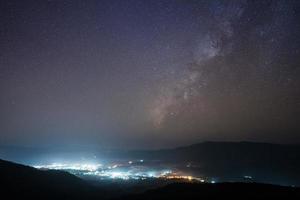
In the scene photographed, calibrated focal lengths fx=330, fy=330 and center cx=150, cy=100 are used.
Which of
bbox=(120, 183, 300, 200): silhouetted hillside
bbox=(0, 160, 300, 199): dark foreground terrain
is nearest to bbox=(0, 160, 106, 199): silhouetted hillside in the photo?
bbox=(0, 160, 300, 199): dark foreground terrain

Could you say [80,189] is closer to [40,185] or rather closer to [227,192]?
[40,185]

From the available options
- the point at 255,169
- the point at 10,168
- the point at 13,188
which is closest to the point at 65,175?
the point at 10,168

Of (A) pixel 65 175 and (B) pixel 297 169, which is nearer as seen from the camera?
(A) pixel 65 175

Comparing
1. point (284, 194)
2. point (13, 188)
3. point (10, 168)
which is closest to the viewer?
point (284, 194)

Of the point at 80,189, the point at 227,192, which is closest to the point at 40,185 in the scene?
the point at 80,189

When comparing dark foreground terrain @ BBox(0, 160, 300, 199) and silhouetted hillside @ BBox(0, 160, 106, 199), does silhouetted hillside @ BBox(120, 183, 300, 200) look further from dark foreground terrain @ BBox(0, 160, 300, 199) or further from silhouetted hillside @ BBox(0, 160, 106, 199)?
silhouetted hillside @ BBox(0, 160, 106, 199)

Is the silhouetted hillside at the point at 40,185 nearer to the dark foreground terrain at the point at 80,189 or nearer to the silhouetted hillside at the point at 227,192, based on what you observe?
the dark foreground terrain at the point at 80,189

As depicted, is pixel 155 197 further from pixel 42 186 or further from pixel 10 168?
pixel 10 168
